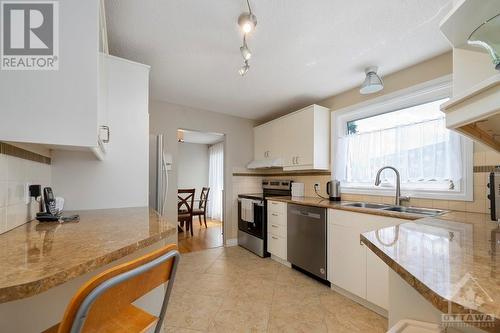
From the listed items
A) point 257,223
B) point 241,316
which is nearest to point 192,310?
point 241,316

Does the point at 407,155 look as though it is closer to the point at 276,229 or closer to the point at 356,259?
the point at 356,259

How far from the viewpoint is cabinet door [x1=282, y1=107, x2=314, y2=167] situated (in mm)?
2879

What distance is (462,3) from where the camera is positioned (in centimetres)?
71

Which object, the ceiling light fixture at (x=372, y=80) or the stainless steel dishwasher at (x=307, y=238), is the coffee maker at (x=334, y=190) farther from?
the ceiling light fixture at (x=372, y=80)

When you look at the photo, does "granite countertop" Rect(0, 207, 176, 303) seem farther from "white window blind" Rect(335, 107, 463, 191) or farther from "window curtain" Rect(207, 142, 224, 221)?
"window curtain" Rect(207, 142, 224, 221)

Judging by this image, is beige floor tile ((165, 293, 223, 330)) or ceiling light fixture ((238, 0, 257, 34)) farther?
beige floor tile ((165, 293, 223, 330))

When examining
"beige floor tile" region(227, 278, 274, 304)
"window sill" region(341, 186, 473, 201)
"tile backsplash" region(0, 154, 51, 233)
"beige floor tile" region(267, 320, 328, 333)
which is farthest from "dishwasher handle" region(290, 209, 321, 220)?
"tile backsplash" region(0, 154, 51, 233)

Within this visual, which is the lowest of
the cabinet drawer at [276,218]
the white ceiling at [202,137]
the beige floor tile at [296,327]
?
the beige floor tile at [296,327]

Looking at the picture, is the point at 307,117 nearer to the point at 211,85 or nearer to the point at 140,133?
the point at 211,85

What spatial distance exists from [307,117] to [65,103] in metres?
2.59

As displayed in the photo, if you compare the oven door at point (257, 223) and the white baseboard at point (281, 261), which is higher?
the oven door at point (257, 223)

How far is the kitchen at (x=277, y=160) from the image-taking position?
73 centimetres

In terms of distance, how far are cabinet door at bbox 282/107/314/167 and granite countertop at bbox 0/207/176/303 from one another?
2.21m

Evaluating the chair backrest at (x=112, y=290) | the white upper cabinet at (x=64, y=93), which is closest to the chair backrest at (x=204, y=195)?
the white upper cabinet at (x=64, y=93)
